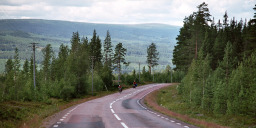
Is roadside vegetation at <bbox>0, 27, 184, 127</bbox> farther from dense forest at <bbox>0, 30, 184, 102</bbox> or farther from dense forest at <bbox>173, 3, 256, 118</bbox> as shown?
dense forest at <bbox>173, 3, 256, 118</bbox>

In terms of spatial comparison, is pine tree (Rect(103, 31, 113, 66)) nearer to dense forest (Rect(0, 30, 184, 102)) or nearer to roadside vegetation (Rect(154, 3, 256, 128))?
dense forest (Rect(0, 30, 184, 102))

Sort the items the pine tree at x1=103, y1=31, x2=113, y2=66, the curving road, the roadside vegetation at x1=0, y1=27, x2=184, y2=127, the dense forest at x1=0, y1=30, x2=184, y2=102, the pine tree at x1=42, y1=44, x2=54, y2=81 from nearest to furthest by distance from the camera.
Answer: the curving road < the roadside vegetation at x1=0, y1=27, x2=184, y2=127 < the dense forest at x1=0, y1=30, x2=184, y2=102 < the pine tree at x1=42, y1=44, x2=54, y2=81 < the pine tree at x1=103, y1=31, x2=113, y2=66

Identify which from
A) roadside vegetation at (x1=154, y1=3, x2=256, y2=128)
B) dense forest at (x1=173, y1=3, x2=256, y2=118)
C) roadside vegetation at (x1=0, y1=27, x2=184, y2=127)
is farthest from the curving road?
dense forest at (x1=173, y1=3, x2=256, y2=118)

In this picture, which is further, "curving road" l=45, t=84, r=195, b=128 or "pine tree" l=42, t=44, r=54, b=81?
"pine tree" l=42, t=44, r=54, b=81

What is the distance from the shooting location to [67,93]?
50.4 m

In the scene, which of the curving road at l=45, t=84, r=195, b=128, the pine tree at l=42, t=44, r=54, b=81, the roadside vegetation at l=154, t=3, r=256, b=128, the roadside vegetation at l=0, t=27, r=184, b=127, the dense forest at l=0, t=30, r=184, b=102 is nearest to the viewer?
the curving road at l=45, t=84, r=195, b=128

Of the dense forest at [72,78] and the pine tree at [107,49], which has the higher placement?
the pine tree at [107,49]

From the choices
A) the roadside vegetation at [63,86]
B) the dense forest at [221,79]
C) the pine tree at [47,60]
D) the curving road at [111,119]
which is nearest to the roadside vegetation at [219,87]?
Result: the dense forest at [221,79]

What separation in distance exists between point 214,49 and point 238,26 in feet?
92.3

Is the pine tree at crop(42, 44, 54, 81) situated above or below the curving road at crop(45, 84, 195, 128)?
above

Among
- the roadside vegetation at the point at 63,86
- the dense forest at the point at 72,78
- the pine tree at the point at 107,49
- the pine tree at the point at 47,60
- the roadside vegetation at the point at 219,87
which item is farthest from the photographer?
the pine tree at the point at 107,49

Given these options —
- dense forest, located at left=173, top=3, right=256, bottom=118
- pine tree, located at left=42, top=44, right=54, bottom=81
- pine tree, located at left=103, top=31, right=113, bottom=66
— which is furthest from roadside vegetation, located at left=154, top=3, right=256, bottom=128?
pine tree, located at left=42, top=44, right=54, bottom=81

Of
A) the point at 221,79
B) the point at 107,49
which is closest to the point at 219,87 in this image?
the point at 221,79

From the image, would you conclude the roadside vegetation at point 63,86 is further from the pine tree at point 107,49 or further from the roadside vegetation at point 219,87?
the roadside vegetation at point 219,87
